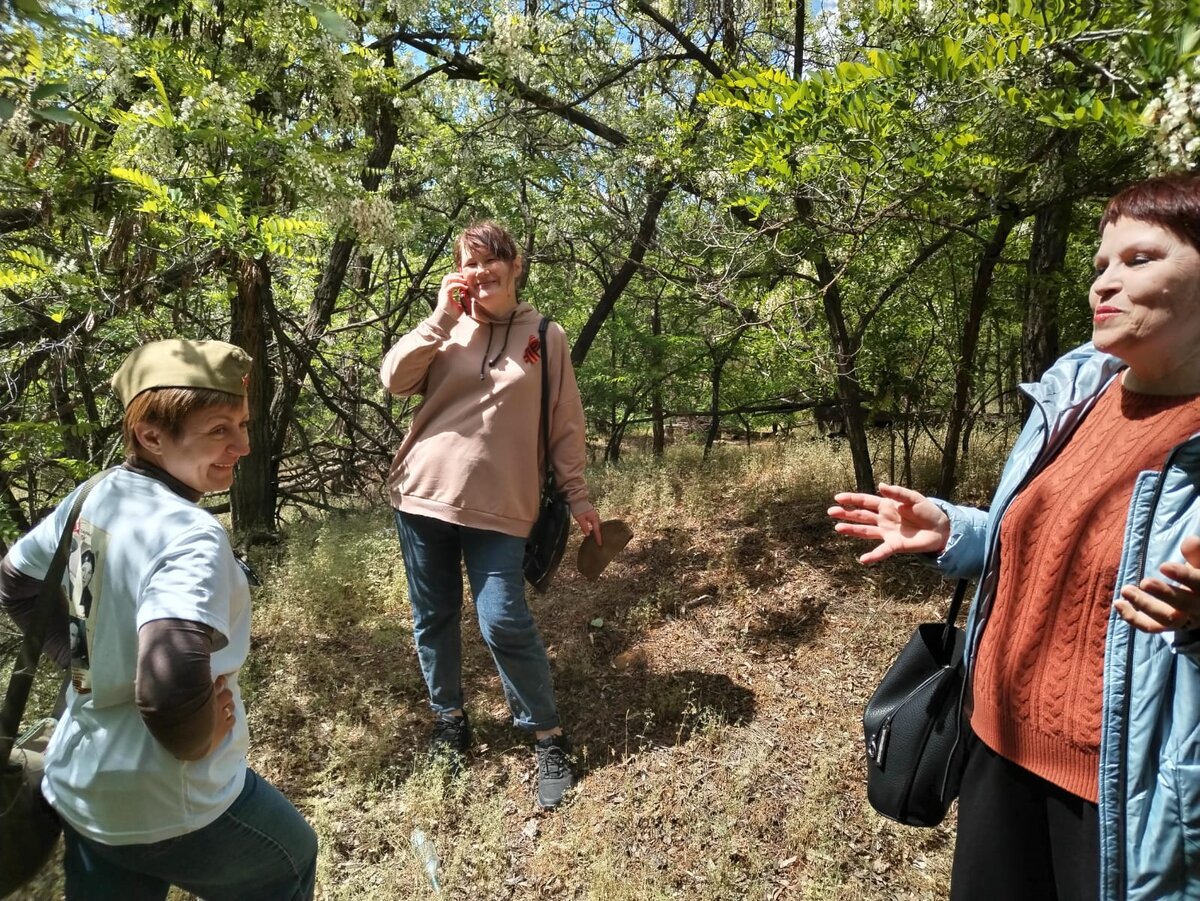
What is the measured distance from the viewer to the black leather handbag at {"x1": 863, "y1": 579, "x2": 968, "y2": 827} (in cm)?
170

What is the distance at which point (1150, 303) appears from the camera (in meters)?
1.27

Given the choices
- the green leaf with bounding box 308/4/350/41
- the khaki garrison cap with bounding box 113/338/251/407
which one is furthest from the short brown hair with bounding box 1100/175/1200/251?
the khaki garrison cap with bounding box 113/338/251/407

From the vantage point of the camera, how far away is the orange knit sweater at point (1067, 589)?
1318 millimetres

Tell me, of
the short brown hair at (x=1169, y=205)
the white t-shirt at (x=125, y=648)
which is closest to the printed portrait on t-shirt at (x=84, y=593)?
the white t-shirt at (x=125, y=648)

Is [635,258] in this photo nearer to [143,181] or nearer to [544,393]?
[544,393]

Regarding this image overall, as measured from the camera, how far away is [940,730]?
5.60 ft

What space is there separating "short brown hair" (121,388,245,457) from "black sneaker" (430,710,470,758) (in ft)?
6.94

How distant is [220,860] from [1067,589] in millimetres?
1829

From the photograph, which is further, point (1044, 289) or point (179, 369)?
point (1044, 289)

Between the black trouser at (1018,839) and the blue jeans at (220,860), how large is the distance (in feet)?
4.94

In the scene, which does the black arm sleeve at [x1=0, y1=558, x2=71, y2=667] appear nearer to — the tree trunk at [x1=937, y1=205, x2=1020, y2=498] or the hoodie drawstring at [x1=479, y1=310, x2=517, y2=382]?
the hoodie drawstring at [x1=479, y1=310, x2=517, y2=382]

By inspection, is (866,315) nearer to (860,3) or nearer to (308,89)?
(860,3)

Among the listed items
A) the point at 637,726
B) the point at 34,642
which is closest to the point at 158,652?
the point at 34,642

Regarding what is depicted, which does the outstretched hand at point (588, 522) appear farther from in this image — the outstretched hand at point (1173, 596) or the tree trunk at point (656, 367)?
the tree trunk at point (656, 367)
